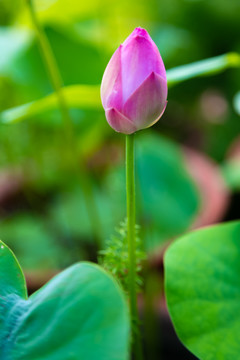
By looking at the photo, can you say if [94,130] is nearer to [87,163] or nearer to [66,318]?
[87,163]

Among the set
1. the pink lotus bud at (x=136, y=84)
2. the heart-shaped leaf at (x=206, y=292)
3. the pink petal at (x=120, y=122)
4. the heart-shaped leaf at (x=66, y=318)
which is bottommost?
the heart-shaped leaf at (x=206, y=292)

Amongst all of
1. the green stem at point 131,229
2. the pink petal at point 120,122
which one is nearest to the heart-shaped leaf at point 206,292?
the green stem at point 131,229

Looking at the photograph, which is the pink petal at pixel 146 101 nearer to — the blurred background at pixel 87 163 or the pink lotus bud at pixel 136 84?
the pink lotus bud at pixel 136 84

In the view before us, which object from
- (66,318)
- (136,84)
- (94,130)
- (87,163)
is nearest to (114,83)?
(136,84)

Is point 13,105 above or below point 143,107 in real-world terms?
above

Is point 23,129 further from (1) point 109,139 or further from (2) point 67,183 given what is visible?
(1) point 109,139

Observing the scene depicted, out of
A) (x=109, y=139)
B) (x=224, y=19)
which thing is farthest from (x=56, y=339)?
(x=224, y=19)
